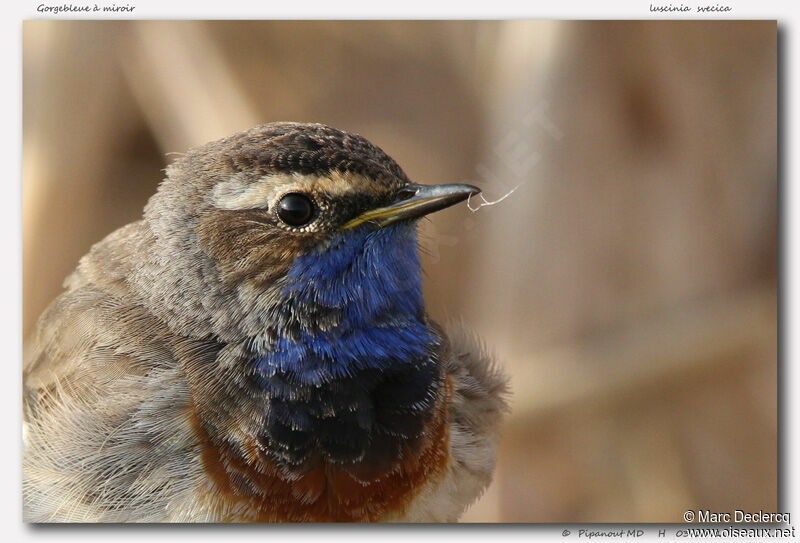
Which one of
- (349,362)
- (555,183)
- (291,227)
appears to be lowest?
(349,362)

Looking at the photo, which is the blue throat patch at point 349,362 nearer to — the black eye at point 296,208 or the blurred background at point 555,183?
the black eye at point 296,208

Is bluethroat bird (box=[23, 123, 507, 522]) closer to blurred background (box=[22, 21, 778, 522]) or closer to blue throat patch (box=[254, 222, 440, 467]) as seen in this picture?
blue throat patch (box=[254, 222, 440, 467])

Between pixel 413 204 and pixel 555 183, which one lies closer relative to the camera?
pixel 413 204

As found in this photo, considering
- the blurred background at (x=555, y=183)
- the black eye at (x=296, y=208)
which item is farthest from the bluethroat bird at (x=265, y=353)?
the blurred background at (x=555, y=183)

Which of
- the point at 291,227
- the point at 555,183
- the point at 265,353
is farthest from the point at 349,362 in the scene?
the point at 555,183

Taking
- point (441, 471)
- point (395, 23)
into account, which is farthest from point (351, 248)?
point (395, 23)

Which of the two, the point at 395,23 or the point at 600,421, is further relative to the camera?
the point at 600,421

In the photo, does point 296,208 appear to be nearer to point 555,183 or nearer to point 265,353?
point 265,353

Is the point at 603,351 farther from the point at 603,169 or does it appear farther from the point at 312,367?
the point at 312,367
